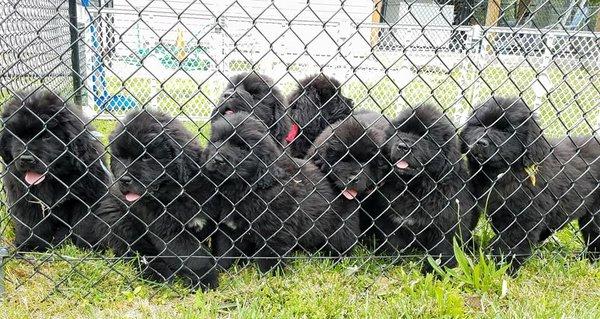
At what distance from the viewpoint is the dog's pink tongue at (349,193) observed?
3.54m

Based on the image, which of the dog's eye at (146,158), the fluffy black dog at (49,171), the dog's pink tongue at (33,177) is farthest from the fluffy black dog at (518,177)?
the dog's pink tongue at (33,177)

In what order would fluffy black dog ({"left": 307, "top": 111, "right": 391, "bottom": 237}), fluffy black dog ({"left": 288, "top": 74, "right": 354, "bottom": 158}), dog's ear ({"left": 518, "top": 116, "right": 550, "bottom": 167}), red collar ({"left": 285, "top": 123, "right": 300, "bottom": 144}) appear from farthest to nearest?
fluffy black dog ({"left": 288, "top": 74, "right": 354, "bottom": 158}) → red collar ({"left": 285, "top": 123, "right": 300, "bottom": 144}) → fluffy black dog ({"left": 307, "top": 111, "right": 391, "bottom": 237}) → dog's ear ({"left": 518, "top": 116, "right": 550, "bottom": 167})

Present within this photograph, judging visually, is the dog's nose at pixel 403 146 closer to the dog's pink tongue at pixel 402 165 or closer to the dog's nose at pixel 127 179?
the dog's pink tongue at pixel 402 165

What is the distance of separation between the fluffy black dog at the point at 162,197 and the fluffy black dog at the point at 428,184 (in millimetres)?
1158

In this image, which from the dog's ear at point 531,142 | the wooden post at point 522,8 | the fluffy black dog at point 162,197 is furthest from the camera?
the dog's ear at point 531,142

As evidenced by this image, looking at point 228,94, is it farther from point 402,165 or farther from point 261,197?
point 402,165

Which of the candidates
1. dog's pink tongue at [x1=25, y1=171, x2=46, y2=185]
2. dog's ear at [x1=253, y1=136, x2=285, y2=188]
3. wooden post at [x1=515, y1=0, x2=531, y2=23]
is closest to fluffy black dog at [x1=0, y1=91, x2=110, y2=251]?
dog's pink tongue at [x1=25, y1=171, x2=46, y2=185]

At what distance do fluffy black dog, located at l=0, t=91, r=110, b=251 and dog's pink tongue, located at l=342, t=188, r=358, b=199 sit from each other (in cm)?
A: 155

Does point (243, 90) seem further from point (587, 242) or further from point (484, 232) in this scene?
point (587, 242)

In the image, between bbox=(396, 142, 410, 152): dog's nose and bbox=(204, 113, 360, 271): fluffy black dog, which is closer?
bbox=(204, 113, 360, 271): fluffy black dog

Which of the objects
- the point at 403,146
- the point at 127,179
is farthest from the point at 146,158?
the point at 403,146

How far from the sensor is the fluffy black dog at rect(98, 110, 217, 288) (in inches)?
119

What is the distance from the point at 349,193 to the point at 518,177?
107cm

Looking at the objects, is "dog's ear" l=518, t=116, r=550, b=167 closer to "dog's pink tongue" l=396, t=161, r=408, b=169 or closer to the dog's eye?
"dog's pink tongue" l=396, t=161, r=408, b=169
